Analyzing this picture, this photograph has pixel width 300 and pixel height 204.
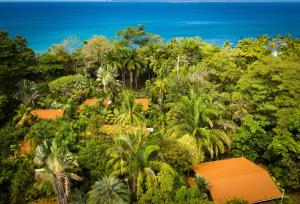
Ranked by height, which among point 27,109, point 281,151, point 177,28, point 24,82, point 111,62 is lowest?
point 281,151

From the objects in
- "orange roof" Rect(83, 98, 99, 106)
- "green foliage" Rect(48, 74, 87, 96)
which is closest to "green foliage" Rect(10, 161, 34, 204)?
"orange roof" Rect(83, 98, 99, 106)

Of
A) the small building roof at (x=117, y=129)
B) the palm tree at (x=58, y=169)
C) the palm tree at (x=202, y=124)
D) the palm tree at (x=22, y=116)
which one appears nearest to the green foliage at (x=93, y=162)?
the palm tree at (x=58, y=169)

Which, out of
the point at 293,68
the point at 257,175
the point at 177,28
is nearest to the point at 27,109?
the point at 257,175

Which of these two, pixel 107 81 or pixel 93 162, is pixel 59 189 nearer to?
pixel 93 162

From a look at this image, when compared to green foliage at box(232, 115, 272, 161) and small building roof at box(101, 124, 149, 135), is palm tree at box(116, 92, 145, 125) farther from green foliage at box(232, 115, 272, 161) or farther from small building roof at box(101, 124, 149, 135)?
green foliage at box(232, 115, 272, 161)

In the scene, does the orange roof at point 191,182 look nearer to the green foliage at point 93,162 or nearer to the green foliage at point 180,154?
the green foliage at point 180,154

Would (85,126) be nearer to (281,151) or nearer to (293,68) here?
(281,151)
